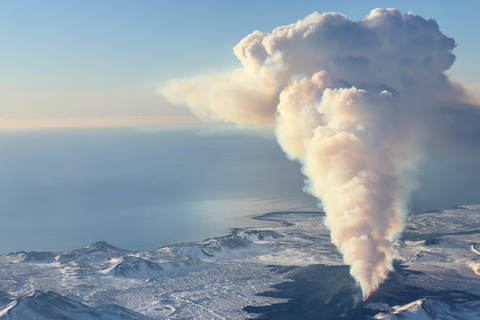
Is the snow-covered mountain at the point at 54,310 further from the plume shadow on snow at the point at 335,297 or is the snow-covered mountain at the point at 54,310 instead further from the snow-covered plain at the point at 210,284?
the plume shadow on snow at the point at 335,297

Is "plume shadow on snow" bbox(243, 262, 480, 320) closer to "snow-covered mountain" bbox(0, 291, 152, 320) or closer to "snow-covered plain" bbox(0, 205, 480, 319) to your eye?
"snow-covered plain" bbox(0, 205, 480, 319)

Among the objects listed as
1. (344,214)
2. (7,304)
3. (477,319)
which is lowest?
(477,319)

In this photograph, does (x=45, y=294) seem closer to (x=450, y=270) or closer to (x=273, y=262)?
(x=273, y=262)

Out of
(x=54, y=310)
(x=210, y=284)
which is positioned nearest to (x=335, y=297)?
(x=210, y=284)

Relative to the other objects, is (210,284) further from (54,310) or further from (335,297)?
(54,310)

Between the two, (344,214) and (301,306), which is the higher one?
(344,214)

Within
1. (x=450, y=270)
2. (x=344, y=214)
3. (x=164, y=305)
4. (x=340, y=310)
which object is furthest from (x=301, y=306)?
(x=450, y=270)
